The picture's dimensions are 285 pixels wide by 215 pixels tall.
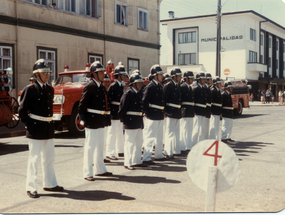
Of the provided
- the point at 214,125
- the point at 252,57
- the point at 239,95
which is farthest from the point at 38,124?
the point at 252,57

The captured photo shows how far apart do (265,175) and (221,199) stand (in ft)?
5.80

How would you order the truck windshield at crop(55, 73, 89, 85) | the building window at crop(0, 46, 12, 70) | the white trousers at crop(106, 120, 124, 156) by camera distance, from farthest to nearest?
the building window at crop(0, 46, 12, 70)
the truck windshield at crop(55, 73, 89, 85)
the white trousers at crop(106, 120, 124, 156)

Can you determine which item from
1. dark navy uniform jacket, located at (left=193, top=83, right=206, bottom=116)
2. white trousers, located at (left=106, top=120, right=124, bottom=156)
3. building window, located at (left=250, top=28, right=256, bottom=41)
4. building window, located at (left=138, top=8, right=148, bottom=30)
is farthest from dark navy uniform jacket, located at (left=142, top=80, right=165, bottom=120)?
building window, located at (left=250, top=28, right=256, bottom=41)

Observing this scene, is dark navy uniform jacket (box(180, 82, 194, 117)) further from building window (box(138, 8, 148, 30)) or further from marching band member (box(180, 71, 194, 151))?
building window (box(138, 8, 148, 30))

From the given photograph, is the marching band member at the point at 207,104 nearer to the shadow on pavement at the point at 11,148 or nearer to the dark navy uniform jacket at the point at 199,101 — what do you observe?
the dark navy uniform jacket at the point at 199,101

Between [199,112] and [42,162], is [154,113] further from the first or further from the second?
[42,162]

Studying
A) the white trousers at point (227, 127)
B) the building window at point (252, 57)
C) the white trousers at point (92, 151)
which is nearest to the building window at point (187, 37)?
the building window at point (252, 57)

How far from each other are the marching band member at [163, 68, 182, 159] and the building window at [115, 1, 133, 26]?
1251 cm

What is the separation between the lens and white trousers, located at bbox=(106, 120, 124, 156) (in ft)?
26.6

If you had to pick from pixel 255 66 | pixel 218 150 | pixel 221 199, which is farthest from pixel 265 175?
Result: pixel 255 66

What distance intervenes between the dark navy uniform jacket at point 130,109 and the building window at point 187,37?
4048cm

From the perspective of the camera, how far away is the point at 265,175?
6.32 metres

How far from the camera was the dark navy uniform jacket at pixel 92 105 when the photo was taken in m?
6.16

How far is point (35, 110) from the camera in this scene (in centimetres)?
525
